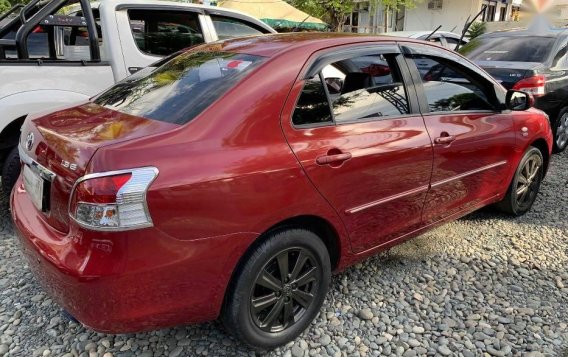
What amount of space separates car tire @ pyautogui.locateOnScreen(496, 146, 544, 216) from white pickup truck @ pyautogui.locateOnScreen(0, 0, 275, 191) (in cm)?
307

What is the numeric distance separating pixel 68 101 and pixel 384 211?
2691 millimetres

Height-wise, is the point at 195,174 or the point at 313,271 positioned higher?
the point at 195,174

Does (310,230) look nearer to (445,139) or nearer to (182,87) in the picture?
(182,87)

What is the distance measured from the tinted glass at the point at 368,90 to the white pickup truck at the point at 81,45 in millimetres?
2382

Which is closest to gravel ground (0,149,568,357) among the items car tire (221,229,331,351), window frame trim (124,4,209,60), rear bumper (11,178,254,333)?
car tire (221,229,331,351)

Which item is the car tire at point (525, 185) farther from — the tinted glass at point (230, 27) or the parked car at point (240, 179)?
the tinted glass at point (230, 27)

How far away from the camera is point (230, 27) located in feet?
17.2

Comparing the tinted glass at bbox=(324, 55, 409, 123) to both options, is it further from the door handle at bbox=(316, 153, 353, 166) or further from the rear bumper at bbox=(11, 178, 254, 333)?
the rear bumper at bbox=(11, 178, 254, 333)

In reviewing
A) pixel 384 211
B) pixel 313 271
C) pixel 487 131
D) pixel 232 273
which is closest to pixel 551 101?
pixel 487 131

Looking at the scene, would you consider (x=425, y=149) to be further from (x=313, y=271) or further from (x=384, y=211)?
(x=313, y=271)

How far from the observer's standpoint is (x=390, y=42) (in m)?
2.96

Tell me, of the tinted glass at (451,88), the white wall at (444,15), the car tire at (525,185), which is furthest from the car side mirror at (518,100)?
the white wall at (444,15)

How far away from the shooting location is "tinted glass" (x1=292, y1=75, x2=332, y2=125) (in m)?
2.41

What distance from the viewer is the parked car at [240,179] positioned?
193cm
